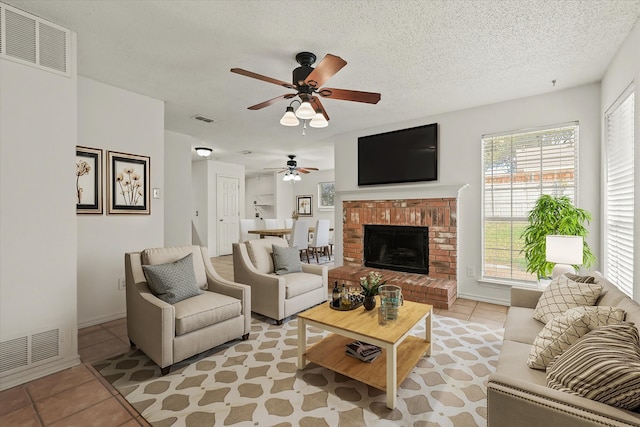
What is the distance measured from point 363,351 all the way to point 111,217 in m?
3.04

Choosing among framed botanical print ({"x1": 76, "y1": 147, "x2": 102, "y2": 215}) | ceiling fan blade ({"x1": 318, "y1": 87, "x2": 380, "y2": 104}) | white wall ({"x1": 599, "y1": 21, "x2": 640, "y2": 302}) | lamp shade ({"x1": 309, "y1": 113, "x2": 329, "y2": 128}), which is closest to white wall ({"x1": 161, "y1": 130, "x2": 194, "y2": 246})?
framed botanical print ({"x1": 76, "y1": 147, "x2": 102, "y2": 215})

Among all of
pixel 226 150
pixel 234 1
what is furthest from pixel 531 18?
pixel 226 150

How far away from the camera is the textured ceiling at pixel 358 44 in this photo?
6.64 feet

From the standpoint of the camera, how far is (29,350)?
2125mm

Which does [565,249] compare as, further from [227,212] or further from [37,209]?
[227,212]

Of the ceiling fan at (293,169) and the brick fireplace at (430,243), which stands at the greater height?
the ceiling fan at (293,169)

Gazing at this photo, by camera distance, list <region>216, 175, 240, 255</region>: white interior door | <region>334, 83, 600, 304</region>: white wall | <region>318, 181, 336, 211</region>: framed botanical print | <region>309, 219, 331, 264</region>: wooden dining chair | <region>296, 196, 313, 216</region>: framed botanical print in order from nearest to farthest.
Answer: <region>334, 83, 600, 304</region>: white wall < <region>309, 219, 331, 264</region>: wooden dining chair < <region>216, 175, 240, 255</region>: white interior door < <region>318, 181, 336, 211</region>: framed botanical print < <region>296, 196, 313, 216</region>: framed botanical print

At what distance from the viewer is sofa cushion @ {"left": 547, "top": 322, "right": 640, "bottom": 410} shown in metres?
0.98

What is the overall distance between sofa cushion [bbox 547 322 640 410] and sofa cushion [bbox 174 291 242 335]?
86.2 inches

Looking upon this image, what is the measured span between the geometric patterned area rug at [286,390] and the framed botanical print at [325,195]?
6487 mm

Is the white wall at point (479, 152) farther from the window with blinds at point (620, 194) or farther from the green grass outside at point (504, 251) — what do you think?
the window with blinds at point (620, 194)

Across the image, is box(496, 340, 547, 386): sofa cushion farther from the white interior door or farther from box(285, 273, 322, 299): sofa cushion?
the white interior door

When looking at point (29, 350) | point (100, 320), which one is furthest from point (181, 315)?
point (100, 320)

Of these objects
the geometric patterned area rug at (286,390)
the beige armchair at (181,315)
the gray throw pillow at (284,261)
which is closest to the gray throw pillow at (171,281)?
the beige armchair at (181,315)
